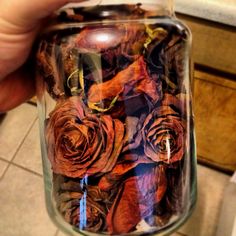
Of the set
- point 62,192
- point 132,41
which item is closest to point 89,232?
point 62,192

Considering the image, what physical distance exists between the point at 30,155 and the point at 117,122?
3.07 ft

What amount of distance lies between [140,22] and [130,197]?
16 cm

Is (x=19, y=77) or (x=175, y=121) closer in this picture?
(x=175, y=121)

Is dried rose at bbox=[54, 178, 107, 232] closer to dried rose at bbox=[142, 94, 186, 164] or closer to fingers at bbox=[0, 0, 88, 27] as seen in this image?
dried rose at bbox=[142, 94, 186, 164]

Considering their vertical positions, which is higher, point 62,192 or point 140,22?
point 140,22

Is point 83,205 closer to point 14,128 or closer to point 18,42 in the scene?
point 18,42

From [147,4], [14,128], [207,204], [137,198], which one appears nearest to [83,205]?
[137,198]

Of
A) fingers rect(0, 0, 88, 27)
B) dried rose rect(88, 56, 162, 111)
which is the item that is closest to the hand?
fingers rect(0, 0, 88, 27)

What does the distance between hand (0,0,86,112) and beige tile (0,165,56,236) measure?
22.9 inches

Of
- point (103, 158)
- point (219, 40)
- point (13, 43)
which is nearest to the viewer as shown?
point (103, 158)

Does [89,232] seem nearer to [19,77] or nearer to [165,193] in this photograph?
[165,193]

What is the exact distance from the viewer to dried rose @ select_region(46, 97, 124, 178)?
0.34 m

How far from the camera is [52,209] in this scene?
414mm

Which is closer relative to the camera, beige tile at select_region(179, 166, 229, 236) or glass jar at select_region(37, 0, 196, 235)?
glass jar at select_region(37, 0, 196, 235)
